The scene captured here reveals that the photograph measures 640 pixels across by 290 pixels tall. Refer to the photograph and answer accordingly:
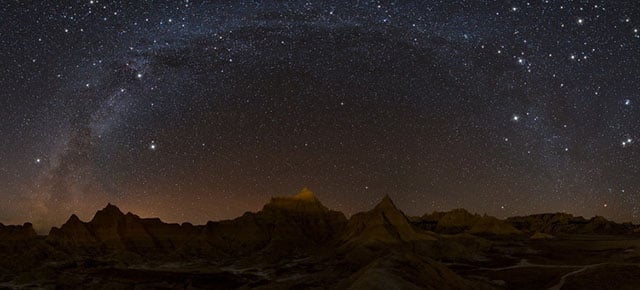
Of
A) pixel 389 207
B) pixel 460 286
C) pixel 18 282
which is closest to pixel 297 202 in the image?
pixel 389 207

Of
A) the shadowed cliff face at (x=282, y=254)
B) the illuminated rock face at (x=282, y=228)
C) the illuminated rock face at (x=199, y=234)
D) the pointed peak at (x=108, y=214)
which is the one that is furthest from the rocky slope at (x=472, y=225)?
the pointed peak at (x=108, y=214)

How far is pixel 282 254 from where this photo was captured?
107688 millimetres

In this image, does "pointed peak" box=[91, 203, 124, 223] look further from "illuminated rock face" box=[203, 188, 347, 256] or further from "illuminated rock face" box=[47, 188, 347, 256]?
"illuminated rock face" box=[203, 188, 347, 256]

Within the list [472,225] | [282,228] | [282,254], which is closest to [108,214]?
[282,228]

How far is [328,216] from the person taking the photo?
139 m

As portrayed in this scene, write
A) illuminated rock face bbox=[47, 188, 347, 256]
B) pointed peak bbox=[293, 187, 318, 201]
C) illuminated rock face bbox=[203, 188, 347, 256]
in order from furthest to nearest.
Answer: pointed peak bbox=[293, 187, 318, 201]
illuminated rock face bbox=[203, 188, 347, 256]
illuminated rock face bbox=[47, 188, 347, 256]

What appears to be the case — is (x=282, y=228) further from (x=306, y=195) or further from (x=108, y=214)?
(x=108, y=214)

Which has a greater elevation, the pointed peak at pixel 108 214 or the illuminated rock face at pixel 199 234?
the pointed peak at pixel 108 214

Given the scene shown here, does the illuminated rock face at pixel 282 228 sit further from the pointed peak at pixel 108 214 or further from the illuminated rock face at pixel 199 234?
the pointed peak at pixel 108 214

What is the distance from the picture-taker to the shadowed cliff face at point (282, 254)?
63594mm

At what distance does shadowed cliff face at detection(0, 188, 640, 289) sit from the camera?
6359 centimetres

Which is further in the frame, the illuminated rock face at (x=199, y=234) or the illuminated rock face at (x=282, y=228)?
the illuminated rock face at (x=282, y=228)

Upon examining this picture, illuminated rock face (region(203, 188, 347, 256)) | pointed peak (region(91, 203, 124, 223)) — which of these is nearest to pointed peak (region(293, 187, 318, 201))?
illuminated rock face (region(203, 188, 347, 256))

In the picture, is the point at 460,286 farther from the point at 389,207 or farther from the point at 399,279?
the point at 389,207
